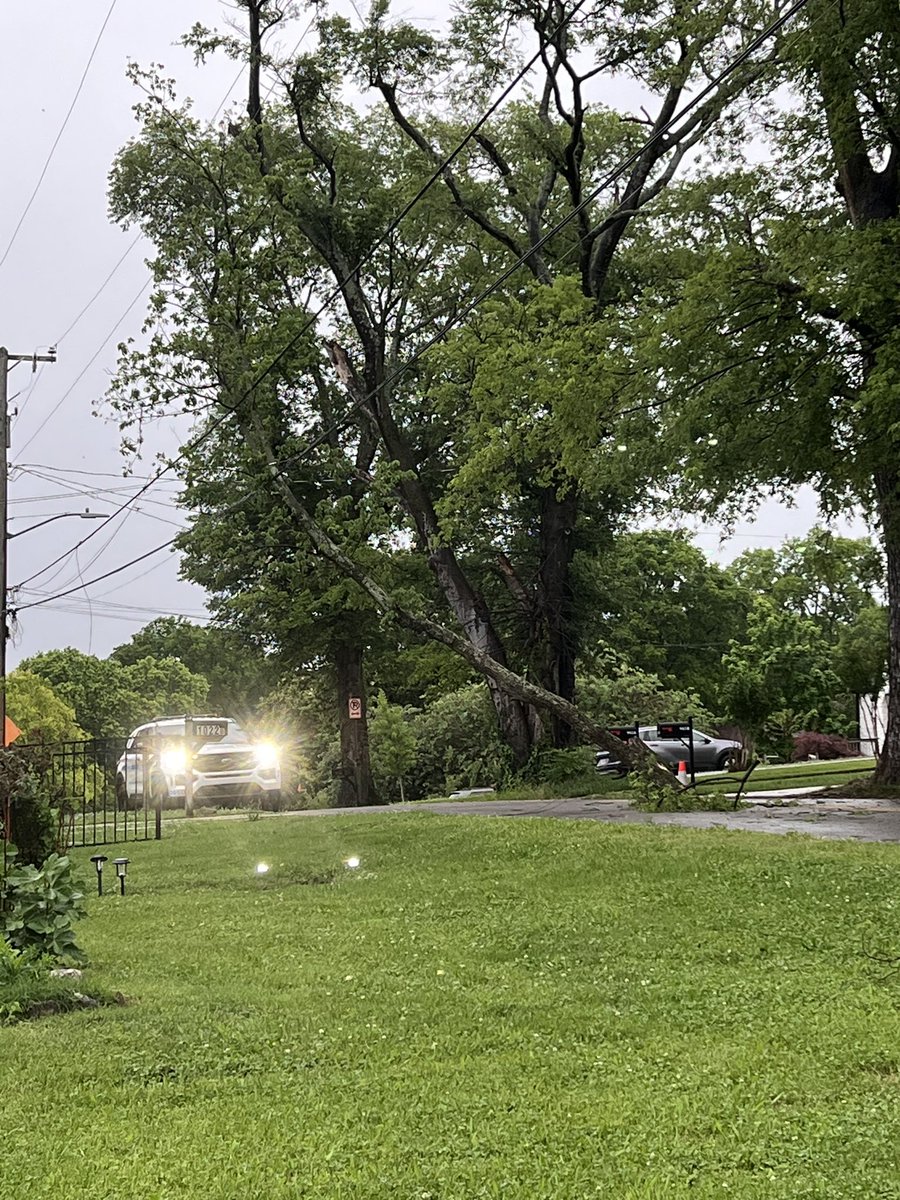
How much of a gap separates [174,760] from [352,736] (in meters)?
8.24

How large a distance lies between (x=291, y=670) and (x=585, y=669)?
8.28 meters

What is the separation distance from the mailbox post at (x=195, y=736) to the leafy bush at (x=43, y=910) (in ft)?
43.4

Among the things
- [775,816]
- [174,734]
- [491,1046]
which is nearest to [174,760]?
[174,734]

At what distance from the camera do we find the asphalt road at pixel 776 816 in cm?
1192

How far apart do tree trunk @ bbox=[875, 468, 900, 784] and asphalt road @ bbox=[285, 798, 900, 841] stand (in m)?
1.19

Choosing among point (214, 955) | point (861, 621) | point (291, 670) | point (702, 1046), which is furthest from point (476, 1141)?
point (861, 621)

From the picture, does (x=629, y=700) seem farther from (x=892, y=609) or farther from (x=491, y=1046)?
(x=491, y=1046)

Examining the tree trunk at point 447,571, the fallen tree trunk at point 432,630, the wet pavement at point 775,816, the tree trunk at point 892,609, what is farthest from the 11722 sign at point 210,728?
the tree trunk at point 892,609

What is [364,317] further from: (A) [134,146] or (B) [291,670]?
(B) [291,670]

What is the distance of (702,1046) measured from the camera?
4945 mm

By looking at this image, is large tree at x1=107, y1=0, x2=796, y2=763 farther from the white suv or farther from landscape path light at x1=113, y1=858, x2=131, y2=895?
landscape path light at x1=113, y1=858, x2=131, y2=895

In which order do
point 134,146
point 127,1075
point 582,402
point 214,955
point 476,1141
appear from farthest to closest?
1. point 134,146
2. point 582,402
3. point 214,955
4. point 127,1075
5. point 476,1141

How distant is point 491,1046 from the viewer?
5.10 metres

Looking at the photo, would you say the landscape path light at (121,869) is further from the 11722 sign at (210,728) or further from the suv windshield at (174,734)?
the 11722 sign at (210,728)
